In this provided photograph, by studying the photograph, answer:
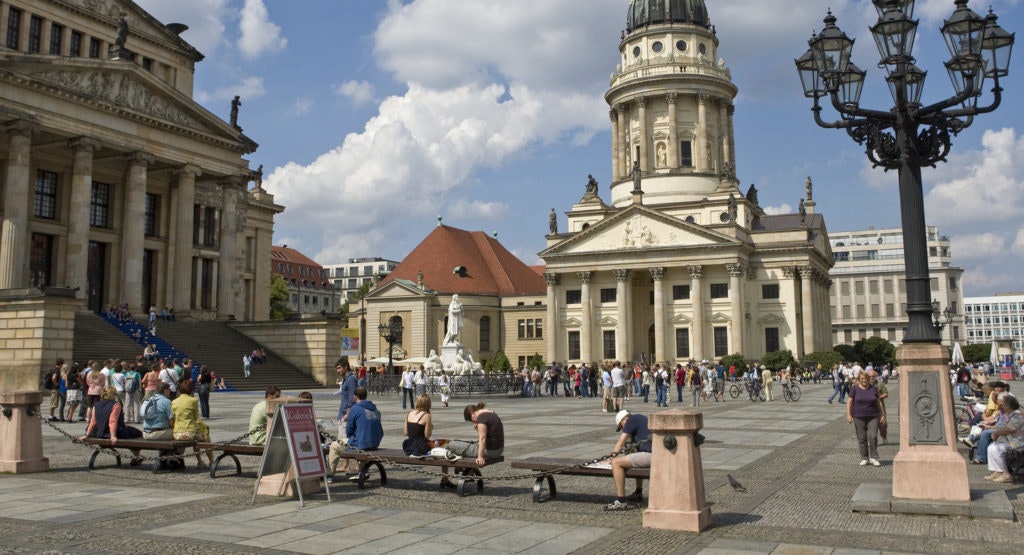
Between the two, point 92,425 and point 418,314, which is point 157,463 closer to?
point 92,425

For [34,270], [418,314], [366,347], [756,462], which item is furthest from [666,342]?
[756,462]

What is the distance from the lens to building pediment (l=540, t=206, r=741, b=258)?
69625mm

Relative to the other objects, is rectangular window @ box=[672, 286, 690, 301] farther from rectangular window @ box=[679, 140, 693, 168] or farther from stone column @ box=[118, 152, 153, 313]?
stone column @ box=[118, 152, 153, 313]

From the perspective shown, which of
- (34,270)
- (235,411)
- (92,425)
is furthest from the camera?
(34,270)

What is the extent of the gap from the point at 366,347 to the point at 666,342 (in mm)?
29619

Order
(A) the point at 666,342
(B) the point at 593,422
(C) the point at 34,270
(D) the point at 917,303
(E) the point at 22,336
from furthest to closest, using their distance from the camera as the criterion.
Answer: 1. (A) the point at 666,342
2. (C) the point at 34,270
3. (E) the point at 22,336
4. (B) the point at 593,422
5. (D) the point at 917,303

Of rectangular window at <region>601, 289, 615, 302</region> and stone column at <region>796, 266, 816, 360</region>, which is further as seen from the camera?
rectangular window at <region>601, 289, 615, 302</region>

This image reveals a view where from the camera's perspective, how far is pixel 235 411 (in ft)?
82.3

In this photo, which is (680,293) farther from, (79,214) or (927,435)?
(927,435)

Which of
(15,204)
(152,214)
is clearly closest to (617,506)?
(15,204)

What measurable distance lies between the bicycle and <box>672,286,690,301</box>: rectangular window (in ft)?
114

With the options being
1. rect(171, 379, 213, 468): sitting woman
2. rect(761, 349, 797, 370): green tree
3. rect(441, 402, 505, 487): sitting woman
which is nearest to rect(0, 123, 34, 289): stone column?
rect(171, 379, 213, 468): sitting woman

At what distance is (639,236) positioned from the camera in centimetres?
7194

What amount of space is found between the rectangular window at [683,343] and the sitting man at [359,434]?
61428mm
